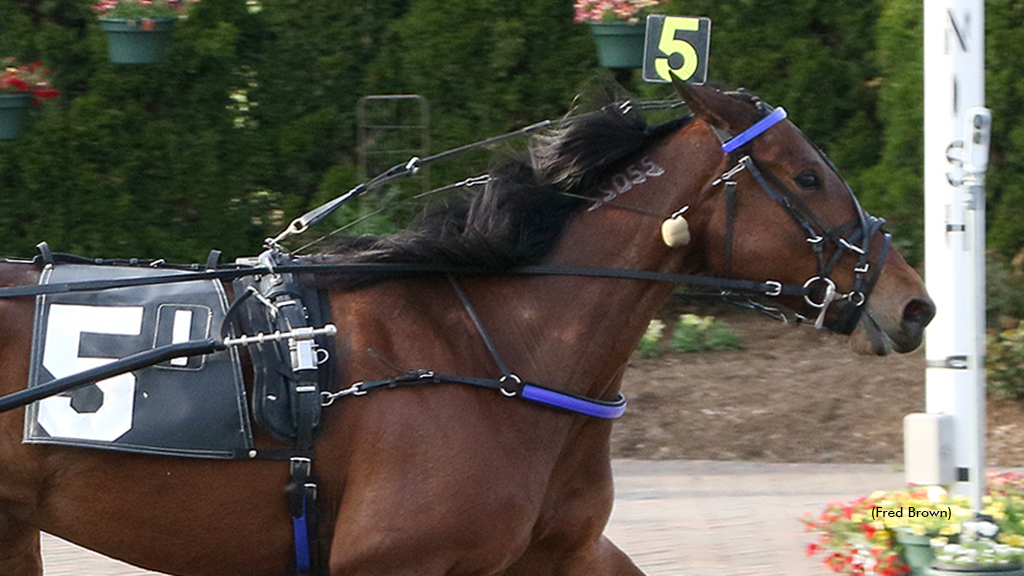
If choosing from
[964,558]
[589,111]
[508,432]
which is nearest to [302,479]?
[508,432]

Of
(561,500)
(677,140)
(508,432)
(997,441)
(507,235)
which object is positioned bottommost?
(997,441)

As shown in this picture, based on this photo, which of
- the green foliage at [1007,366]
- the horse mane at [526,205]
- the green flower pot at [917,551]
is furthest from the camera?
the green foliage at [1007,366]

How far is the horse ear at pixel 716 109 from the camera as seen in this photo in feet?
11.1

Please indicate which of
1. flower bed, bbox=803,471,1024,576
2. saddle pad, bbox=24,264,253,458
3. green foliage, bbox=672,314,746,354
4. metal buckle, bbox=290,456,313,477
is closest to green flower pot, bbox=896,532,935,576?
flower bed, bbox=803,471,1024,576

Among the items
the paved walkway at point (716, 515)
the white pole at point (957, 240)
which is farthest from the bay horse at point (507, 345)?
the paved walkway at point (716, 515)

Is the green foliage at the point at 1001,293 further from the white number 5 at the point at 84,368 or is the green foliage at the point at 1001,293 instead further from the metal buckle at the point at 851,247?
the white number 5 at the point at 84,368

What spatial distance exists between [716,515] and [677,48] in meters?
2.42

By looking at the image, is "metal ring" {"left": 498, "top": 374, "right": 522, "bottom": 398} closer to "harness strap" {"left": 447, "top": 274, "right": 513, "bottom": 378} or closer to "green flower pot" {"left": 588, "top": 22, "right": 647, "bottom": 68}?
"harness strap" {"left": 447, "top": 274, "right": 513, "bottom": 378}

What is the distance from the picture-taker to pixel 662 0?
7.96 metres

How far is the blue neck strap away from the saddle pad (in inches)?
57.3

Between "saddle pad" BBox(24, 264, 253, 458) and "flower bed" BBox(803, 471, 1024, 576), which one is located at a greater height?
"saddle pad" BBox(24, 264, 253, 458)

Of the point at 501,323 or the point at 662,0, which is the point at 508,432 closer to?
the point at 501,323

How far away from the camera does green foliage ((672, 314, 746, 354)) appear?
8.12 metres

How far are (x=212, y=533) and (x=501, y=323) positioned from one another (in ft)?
3.17
